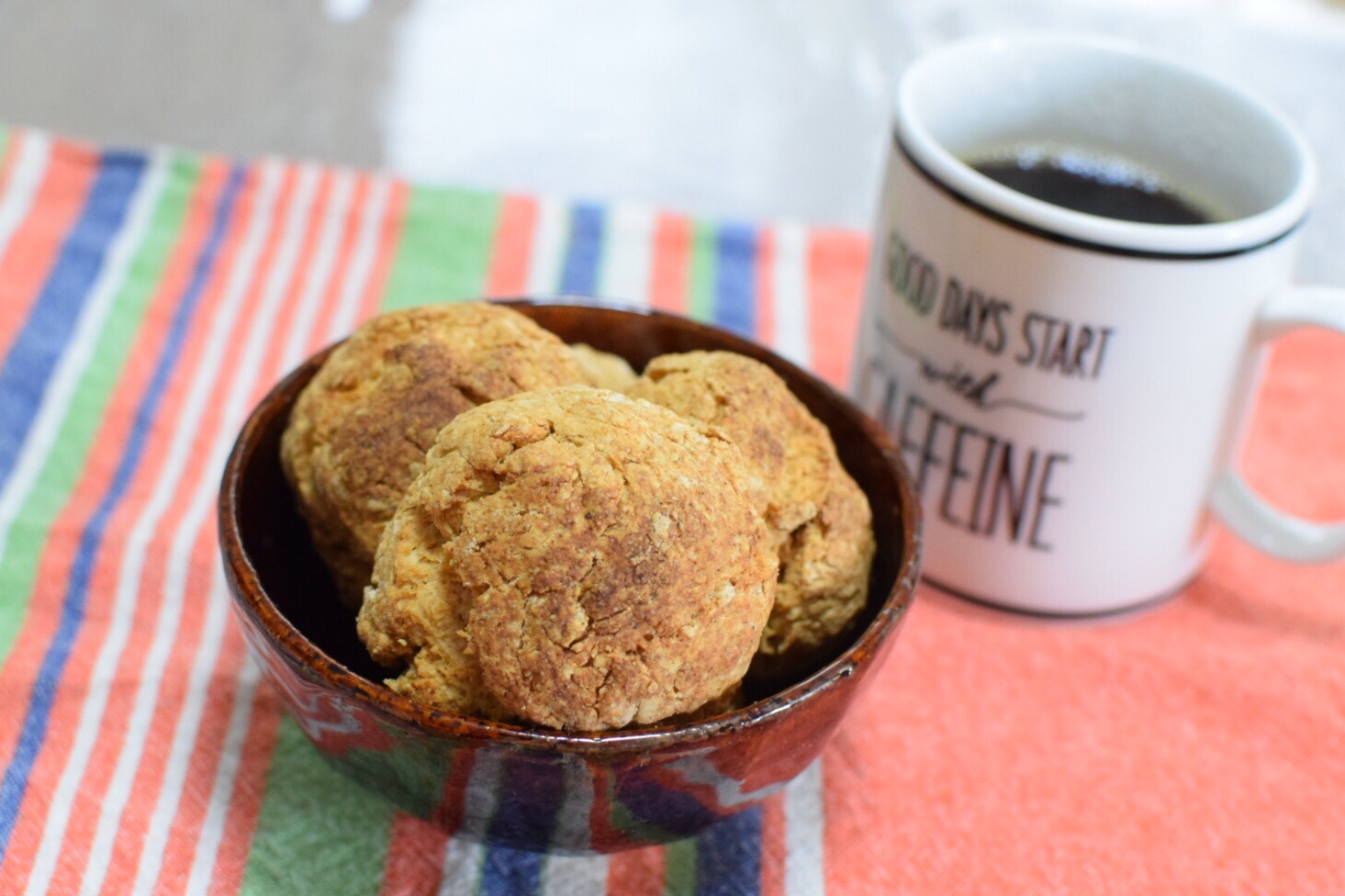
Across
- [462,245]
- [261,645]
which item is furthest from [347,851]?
[462,245]

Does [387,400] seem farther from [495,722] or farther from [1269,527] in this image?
[1269,527]

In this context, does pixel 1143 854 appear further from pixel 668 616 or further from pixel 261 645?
pixel 261 645

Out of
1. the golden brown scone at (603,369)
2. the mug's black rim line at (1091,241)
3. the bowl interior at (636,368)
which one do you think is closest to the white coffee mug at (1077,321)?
the mug's black rim line at (1091,241)

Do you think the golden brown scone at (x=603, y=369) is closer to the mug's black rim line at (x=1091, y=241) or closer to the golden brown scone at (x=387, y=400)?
the golden brown scone at (x=387, y=400)

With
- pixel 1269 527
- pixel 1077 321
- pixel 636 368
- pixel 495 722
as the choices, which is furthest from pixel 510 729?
pixel 1269 527

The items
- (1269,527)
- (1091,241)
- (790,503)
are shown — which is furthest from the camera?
(1269,527)

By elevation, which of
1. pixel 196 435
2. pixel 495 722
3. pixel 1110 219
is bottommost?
pixel 196 435

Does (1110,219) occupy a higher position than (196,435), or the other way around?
(1110,219)
